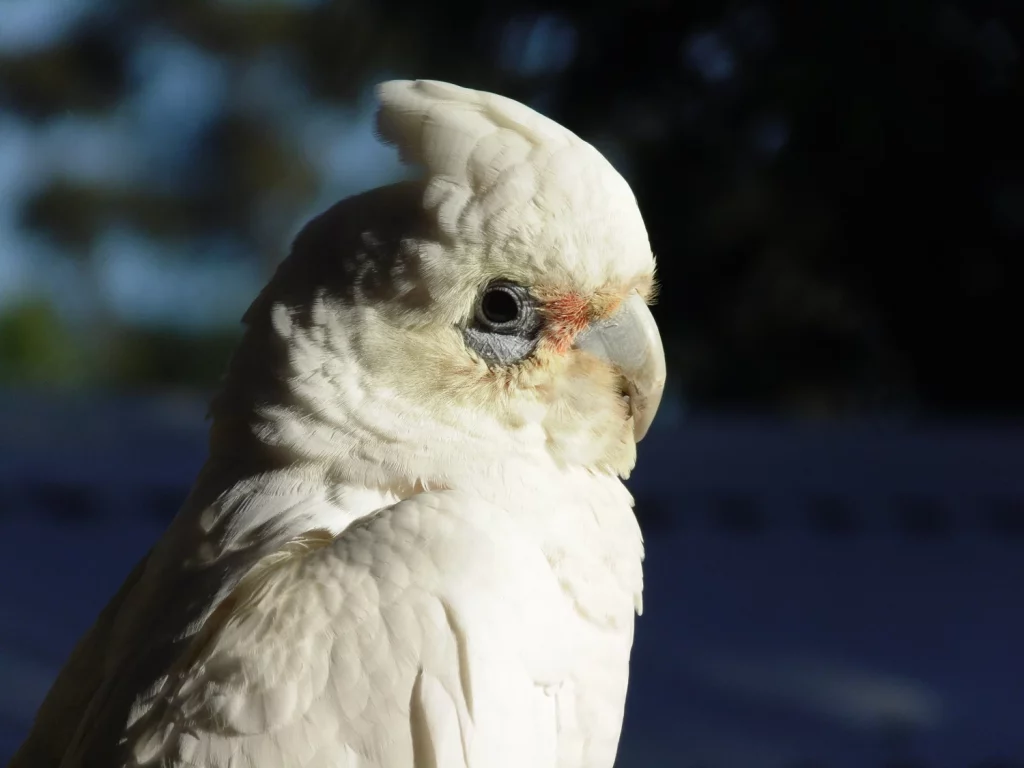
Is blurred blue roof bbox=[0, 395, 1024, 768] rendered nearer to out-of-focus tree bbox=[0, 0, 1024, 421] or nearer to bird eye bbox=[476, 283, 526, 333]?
out-of-focus tree bbox=[0, 0, 1024, 421]

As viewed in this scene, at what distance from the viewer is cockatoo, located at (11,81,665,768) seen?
34.6 inches

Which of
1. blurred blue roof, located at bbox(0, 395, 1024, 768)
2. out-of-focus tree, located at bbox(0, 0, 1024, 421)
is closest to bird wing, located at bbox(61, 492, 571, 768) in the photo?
blurred blue roof, located at bbox(0, 395, 1024, 768)

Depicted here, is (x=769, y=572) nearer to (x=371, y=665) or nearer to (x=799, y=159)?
(x=799, y=159)

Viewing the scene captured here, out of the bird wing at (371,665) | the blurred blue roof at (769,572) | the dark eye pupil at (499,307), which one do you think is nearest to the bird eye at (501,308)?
the dark eye pupil at (499,307)

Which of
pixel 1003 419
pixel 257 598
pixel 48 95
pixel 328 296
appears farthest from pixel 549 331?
pixel 48 95

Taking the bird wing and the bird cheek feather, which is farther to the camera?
the bird cheek feather

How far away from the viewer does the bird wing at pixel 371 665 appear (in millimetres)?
862

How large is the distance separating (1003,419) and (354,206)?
2.90m

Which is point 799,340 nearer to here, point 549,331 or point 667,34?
point 667,34

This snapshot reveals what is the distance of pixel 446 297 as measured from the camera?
1.00m

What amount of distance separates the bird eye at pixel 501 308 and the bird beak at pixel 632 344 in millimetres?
77

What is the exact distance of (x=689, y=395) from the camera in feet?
11.3

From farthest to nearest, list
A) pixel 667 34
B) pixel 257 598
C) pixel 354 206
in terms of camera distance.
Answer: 1. pixel 667 34
2. pixel 354 206
3. pixel 257 598

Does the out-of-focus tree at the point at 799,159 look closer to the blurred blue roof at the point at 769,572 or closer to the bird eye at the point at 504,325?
the blurred blue roof at the point at 769,572
